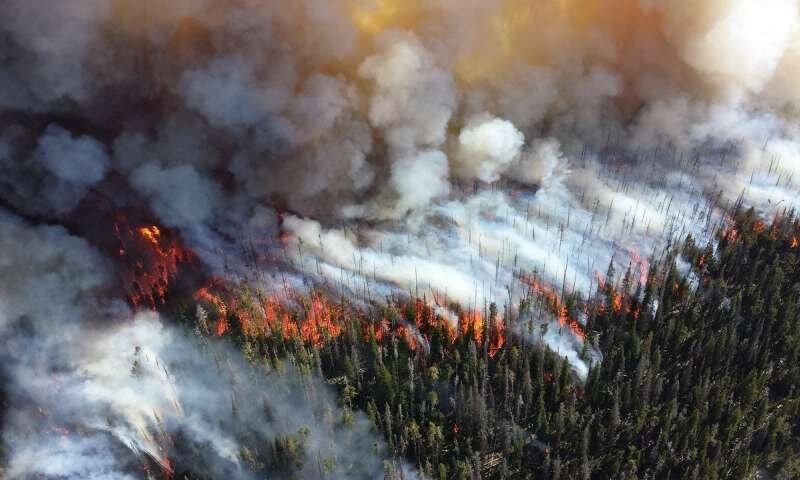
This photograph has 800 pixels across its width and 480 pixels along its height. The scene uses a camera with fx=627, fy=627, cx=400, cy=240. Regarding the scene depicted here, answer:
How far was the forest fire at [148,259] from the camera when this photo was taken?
7931cm

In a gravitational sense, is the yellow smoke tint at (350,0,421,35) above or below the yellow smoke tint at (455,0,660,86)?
below

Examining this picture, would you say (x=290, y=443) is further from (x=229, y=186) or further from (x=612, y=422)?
(x=229, y=186)

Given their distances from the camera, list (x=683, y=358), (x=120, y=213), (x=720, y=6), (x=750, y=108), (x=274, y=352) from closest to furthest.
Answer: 1. (x=274, y=352)
2. (x=683, y=358)
3. (x=120, y=213)
4. (x=720, y=6)
5. (x=750, y=108)

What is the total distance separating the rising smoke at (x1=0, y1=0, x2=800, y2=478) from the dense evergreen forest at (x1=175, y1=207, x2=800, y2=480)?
472 cm

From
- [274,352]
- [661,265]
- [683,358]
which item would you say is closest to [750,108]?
[661,265]

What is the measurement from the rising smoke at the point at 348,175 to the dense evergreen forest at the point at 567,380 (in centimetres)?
472

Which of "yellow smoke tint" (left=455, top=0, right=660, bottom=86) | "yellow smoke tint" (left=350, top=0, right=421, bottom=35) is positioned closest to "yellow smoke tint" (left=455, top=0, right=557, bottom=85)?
"yellow smoke tint" (left=455, top=0, right=660, bottom=86)

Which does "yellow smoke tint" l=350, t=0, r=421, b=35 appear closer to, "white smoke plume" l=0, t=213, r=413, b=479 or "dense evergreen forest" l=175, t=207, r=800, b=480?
"dense evergreen forest" l=175, t=207, r=800, b=480

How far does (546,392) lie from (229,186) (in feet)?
166

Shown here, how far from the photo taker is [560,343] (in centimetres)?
7756

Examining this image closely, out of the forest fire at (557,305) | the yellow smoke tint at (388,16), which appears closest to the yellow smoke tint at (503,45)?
the yellow smoke tint at (388,16)

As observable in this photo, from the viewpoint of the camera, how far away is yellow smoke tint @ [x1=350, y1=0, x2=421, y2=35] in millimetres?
86562

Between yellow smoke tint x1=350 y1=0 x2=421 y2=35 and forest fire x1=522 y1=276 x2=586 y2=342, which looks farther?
yellow smoke tint x1=350 y1=0 x2=421 y2=35

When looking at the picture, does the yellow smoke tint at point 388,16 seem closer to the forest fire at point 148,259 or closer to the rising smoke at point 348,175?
the rising smoke at point 348,175
